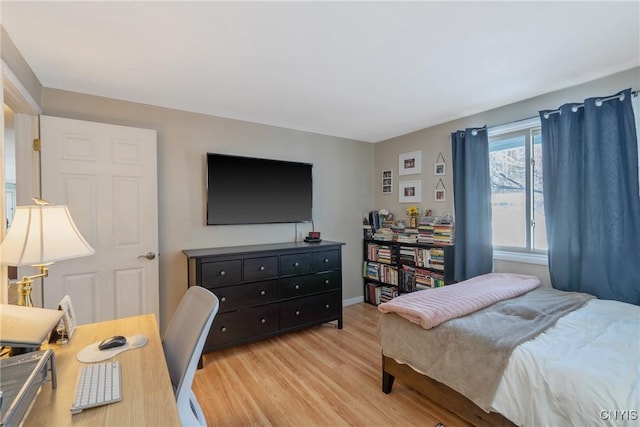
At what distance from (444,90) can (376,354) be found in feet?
8.01

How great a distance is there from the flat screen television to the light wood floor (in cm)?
132

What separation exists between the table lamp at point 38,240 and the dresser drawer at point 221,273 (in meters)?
1.23

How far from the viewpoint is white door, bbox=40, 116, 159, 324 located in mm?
2260

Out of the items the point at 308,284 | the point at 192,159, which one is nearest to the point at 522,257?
the point at 308,284

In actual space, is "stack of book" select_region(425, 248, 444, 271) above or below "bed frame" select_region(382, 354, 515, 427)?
above

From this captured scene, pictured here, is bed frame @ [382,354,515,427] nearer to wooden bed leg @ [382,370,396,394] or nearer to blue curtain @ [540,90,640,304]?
wooden bed leg @ [382,370,396,394]

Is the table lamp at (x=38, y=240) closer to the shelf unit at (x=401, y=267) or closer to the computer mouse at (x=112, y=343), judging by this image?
the computer mouse at (x=112, y=343)

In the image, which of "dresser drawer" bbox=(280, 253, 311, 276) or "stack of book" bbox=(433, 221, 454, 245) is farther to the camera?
"stack of book" bbox=(433, 221, 454, 245)

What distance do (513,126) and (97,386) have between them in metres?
3.50

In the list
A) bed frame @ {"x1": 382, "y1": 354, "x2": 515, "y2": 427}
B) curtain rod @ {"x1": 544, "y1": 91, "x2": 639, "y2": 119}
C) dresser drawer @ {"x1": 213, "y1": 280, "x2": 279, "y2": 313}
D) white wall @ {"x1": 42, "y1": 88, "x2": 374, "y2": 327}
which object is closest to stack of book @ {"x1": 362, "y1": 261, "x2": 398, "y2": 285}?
white wall @ {"x1": 42, "y1": 88, "x2": 374, "y2": 327}

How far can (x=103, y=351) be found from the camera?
125 centimetres

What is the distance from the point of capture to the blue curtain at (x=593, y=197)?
210 centimetres

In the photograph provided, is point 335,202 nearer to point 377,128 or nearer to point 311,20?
point 377,128

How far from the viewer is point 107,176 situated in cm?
244
